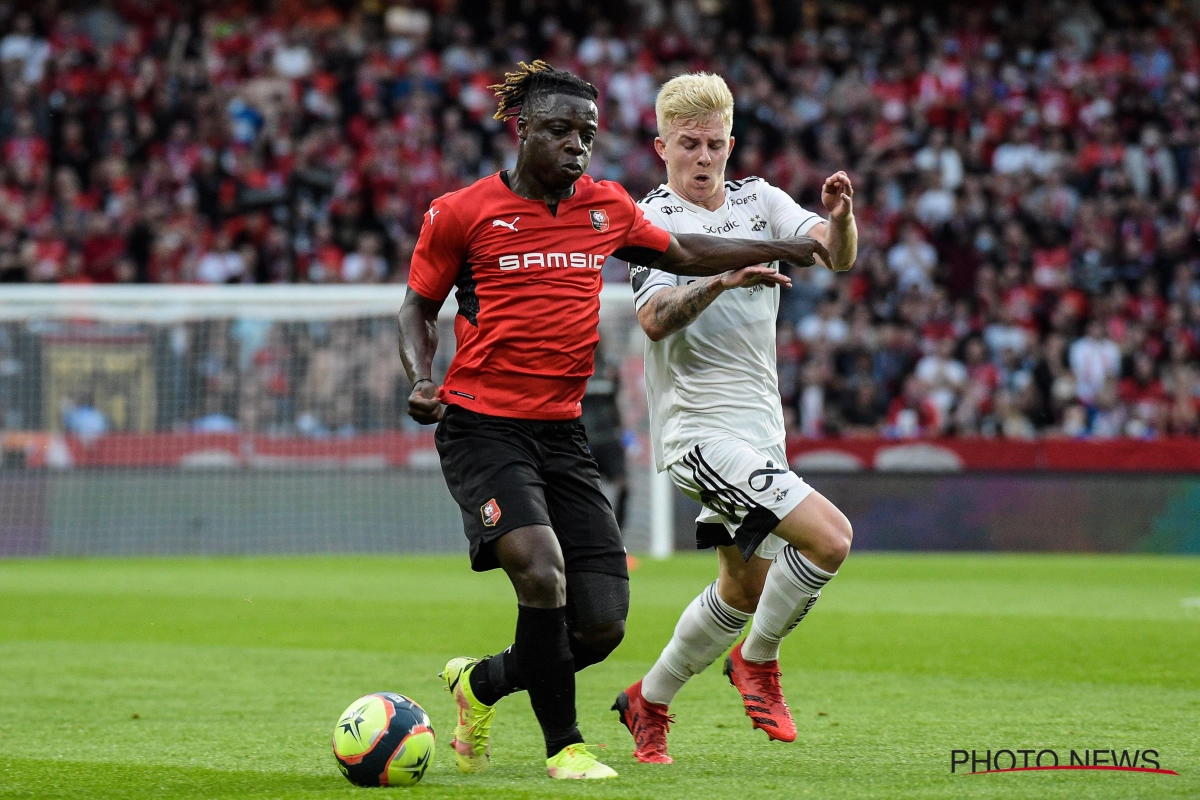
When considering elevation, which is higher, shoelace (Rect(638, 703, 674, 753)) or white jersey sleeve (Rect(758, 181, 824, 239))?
white jersey sleeve (Rect(758, 181, 824, 239))

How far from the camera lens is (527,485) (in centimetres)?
514

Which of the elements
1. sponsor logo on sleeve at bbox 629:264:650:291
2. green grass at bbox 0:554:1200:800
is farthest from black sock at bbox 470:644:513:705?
sponsor logo on sleeve at bbox 629:264:650:291

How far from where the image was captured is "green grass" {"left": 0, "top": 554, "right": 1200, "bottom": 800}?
5.11 meters

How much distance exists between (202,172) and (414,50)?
14.1 ft

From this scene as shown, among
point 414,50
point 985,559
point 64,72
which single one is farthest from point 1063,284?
point 64,72

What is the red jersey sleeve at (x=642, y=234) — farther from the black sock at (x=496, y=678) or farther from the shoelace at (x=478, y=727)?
the shoelace at (x=478, y=727)

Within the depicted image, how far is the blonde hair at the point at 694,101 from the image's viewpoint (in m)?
5.89

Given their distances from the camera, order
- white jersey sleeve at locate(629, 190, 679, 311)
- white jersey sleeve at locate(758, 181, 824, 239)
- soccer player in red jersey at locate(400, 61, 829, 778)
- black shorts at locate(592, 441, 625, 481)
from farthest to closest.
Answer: black shorts at locate(592, 441, 625, 481), white jersey sleeve at locate(758, 181, 824, 239), white jersey sleeve at locate(629, 190, 679, 311), soccer player in red jersey at locate(400, 61, 829, 778)

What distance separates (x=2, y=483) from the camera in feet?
54.9

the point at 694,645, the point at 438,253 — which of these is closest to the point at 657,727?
the point at 694,645

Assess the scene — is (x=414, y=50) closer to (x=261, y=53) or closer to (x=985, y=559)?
(x=261, y=53)

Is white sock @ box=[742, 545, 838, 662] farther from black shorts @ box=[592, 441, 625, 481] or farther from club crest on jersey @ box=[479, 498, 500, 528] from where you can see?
black shorts @ box=[592, 441, 625, 481]

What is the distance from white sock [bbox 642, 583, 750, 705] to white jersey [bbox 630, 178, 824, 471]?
575 mm

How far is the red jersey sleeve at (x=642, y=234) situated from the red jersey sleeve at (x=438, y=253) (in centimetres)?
62
